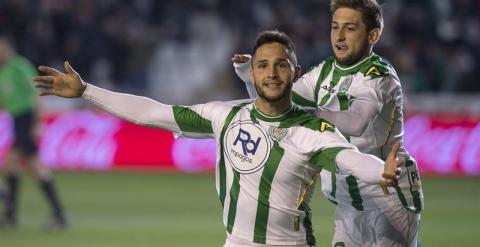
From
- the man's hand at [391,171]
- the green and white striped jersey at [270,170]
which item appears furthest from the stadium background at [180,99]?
the man's hand at [391,171]

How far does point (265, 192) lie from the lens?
5.39m

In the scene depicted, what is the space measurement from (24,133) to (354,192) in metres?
6.89

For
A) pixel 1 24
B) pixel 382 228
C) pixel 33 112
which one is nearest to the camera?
pixel 382 228

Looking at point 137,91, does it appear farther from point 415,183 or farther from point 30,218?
point 415,183

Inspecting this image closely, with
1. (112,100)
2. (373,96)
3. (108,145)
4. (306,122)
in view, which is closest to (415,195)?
(373,96)

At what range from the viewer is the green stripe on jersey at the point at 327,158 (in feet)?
16.9

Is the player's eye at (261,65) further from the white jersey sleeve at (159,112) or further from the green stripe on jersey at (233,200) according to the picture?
the green stripe on jersey at (233,200)

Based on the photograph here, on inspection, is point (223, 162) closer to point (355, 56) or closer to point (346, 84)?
point (346, 84)

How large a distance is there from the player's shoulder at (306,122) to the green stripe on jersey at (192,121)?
0.46 metres

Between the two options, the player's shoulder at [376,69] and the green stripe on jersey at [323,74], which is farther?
the green stripe on jersey at [323,74]

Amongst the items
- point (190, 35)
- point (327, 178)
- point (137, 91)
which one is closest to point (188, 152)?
point (137, 91)

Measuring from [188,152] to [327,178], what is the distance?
33.5 feet

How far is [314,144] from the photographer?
525 centimetres

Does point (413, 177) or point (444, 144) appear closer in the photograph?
point (413, 177)
